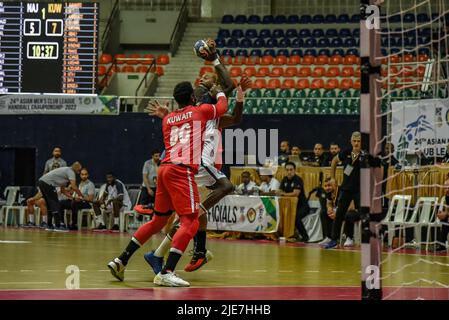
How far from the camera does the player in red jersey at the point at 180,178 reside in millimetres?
8977

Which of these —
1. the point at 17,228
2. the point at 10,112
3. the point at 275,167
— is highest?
the point at 10,112

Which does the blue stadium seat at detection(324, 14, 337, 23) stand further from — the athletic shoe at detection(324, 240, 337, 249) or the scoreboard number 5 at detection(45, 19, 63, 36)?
the athletic shoe at detection(324, 240, 337, 249)

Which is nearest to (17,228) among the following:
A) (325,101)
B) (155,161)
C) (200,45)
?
(155,161)

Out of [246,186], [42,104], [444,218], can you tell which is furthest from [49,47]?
[444,218]

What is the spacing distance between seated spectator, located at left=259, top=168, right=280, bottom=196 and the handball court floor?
99.4 inches

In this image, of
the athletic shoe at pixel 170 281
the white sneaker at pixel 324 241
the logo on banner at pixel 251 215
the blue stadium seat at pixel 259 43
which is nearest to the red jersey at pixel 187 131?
the athletic shoe at pixel 170 281

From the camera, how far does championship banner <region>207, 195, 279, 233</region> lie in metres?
18.6

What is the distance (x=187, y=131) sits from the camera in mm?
9234

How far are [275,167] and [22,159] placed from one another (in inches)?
378

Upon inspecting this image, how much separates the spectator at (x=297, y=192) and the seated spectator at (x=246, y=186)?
0.91 meters

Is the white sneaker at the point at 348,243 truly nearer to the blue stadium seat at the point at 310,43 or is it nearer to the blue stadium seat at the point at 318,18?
the blue stadium seat at the point at 310,43

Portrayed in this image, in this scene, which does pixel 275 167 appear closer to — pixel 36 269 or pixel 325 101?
pixel 325 101

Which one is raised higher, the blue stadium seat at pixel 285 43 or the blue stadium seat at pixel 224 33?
the blue stadium seat at pixel 224 33
